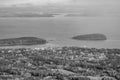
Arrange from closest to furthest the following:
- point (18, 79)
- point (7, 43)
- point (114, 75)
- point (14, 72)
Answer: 1. point (18, 79)
2. point (14, 72)
3. point (114, 75)
4. point (7, 43)

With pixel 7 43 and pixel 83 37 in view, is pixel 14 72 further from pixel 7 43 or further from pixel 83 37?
pixel 83 37

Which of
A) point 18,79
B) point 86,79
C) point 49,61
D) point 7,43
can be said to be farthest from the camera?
point 7,43

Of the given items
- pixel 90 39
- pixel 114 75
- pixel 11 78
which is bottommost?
pixel 90 39

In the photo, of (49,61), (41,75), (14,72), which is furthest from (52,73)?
(49,61)

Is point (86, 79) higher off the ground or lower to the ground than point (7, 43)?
higher

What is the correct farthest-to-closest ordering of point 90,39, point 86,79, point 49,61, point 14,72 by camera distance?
point 90,39, point 49,61, point 14,72, point 86,79

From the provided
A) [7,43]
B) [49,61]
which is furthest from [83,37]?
[49,61]

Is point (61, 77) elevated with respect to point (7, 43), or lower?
elevated

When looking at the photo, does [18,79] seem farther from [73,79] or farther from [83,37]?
[83,37]

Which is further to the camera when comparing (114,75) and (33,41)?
(33,41)
